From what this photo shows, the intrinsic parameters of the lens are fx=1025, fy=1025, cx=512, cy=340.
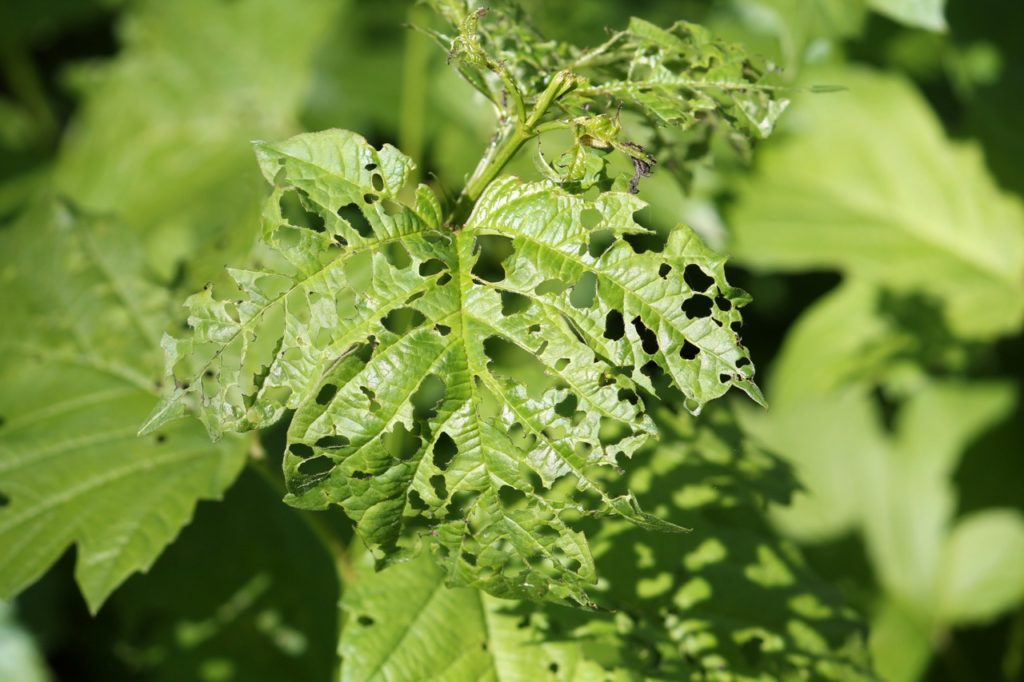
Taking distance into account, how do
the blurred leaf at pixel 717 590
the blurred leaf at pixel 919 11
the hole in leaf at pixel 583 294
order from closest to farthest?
1. the blurred leaf at pixel 717 590
2. the blurred leaf at pixel 919 11
3. the hole in leaf at pixel 583 294

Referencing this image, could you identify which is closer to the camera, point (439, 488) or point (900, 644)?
point (439, 488)

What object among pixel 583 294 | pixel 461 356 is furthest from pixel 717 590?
pixel 583 294

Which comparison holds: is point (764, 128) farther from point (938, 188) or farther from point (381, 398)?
point (938, 188)

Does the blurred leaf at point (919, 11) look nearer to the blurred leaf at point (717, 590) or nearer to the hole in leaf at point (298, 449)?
the blurred leaf at point (717, 590)

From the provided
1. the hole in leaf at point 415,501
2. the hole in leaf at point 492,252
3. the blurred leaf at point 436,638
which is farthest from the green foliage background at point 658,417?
the hole in leaf at point 415,501

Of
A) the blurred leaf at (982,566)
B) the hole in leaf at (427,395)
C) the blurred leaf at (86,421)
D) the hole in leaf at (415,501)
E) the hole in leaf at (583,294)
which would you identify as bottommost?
the blurred leaf at (982,566)

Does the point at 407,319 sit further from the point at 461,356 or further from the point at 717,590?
the point at 717,590

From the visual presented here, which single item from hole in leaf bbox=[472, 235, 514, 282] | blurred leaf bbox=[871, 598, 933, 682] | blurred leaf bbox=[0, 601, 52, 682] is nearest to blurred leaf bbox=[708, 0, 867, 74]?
hole in leaf bbox=[472, 235, 514, 282]
